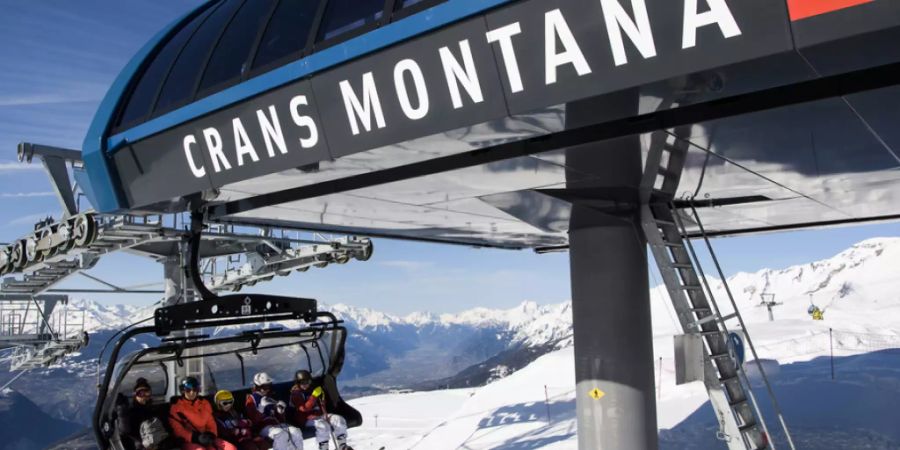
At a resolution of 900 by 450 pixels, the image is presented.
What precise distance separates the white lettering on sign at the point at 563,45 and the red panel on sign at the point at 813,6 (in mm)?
→ 1206

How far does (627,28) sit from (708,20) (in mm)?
474

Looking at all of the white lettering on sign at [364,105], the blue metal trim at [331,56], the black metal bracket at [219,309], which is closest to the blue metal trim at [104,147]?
the blue metal trim at [331,56]

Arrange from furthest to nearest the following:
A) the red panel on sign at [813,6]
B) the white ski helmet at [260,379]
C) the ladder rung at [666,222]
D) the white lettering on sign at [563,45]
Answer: the white ski helmet at [260,379] < the ladder rung at [666,222] < the white lettering on sign at [563,45] < the red panel on sign at [813,6]

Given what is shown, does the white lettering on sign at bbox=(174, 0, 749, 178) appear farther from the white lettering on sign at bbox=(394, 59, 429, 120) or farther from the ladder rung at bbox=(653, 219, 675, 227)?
the ladder rung at bbox=(653, 219, 675, 227)

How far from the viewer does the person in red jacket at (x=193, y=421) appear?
798 cm

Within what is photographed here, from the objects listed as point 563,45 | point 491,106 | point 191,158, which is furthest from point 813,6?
point 191,158

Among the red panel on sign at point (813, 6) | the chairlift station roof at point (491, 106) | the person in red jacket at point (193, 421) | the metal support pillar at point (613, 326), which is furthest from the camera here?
the person in red jacket at point (193, 421)

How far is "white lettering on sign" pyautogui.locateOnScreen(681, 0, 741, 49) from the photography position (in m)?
3.87

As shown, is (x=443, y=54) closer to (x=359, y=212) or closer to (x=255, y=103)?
(x=255, y=103)

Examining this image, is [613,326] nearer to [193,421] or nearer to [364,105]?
[364,105]

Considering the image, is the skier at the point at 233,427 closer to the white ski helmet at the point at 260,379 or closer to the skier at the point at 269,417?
the skier at the point at 269,417

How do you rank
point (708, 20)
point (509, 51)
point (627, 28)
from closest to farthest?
point (708, 20) < point (627, 28) < point (509, 51)

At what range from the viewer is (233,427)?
28.2 feet

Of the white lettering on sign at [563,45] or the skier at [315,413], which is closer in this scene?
the white lettering on sign at [563,45]
